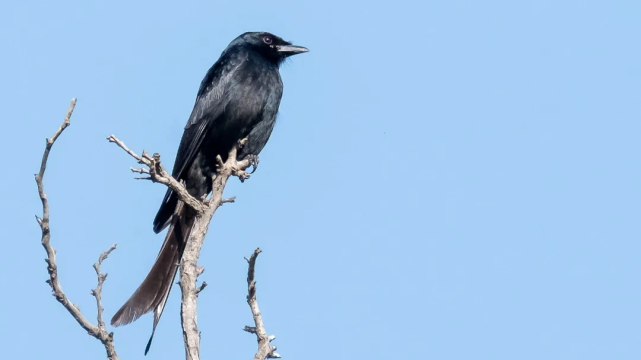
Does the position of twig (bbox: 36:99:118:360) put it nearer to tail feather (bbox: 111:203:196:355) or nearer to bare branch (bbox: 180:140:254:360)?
bare branch (bbox: 180:140:254:360)

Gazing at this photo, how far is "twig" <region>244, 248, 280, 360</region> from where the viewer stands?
412 centimetres

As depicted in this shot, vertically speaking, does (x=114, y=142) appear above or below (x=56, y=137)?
above

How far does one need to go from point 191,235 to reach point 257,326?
840mm

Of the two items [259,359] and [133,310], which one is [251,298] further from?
[133,310]

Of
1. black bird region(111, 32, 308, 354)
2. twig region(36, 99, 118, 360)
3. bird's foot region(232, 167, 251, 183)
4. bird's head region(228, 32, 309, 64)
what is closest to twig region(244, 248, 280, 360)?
twig region(36, 99, 118, 360)

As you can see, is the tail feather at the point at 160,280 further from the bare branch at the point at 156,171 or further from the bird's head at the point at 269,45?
the bird's head at the point at 269,45

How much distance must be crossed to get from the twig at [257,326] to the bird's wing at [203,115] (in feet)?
9.18

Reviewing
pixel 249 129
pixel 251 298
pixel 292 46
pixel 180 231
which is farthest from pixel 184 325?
pixel 292 46

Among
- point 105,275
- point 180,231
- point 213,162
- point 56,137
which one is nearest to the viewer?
point 56,137

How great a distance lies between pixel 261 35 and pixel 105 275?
14.3 feet

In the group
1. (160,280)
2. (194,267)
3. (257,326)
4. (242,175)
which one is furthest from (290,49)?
(257,326)

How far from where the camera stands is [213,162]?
23.1 ft

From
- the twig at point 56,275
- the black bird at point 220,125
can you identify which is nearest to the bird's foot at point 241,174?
the black bird at point 220,125

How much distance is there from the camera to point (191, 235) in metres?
4.82
